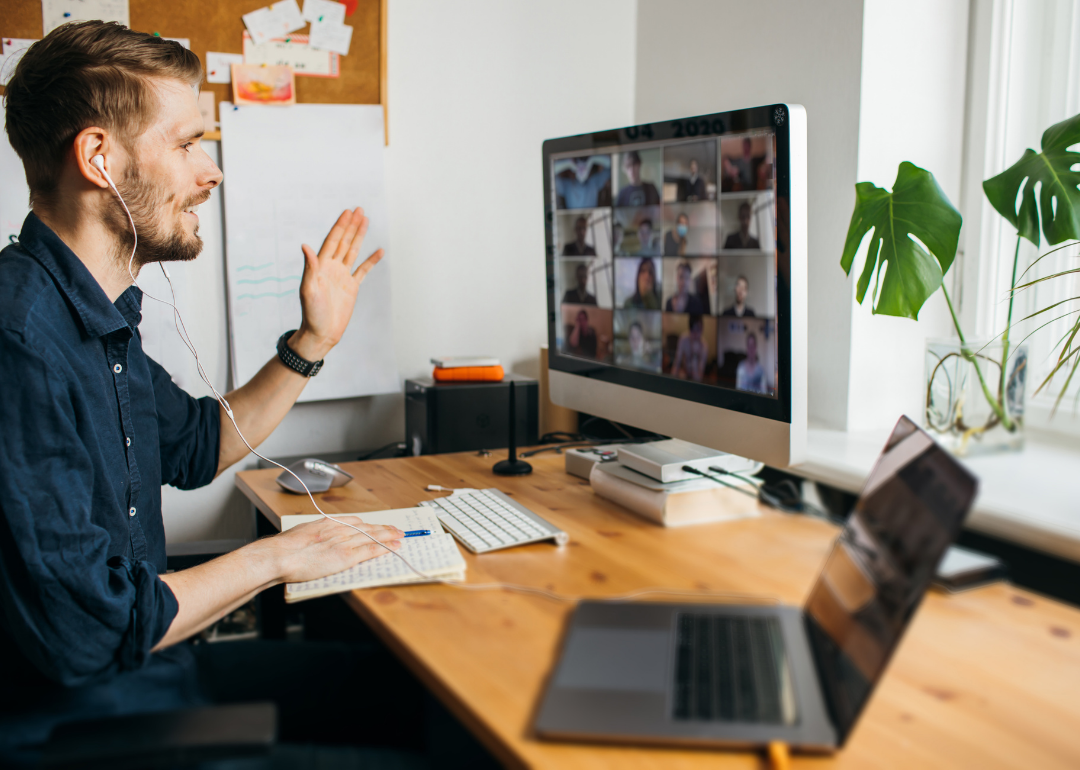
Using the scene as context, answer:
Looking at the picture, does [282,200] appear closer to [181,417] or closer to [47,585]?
[181,417]

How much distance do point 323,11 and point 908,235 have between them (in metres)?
1.39

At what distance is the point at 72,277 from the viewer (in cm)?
104

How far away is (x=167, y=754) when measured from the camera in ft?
2.25

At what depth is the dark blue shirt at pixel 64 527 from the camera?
85 cm

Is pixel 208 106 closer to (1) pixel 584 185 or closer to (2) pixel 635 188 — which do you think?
(1) pixel 584 185

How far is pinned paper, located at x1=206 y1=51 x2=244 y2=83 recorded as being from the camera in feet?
5.99

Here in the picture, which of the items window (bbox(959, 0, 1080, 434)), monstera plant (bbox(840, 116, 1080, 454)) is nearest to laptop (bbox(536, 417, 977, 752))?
monstera plant (bbox(840, 116, 1080, 454))

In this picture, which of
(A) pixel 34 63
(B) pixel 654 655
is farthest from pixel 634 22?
(B) pixel 654 655

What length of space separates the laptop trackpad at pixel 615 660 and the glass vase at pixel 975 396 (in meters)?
0.74

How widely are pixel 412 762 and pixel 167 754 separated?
29 cm

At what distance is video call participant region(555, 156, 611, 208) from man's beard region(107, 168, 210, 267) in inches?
26.0

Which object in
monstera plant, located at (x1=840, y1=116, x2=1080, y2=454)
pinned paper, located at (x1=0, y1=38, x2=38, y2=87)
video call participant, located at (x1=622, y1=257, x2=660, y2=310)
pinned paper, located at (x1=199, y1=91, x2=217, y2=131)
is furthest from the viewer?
pinned paper, located at (x1=199, y1=91, x2=217, y2=131)

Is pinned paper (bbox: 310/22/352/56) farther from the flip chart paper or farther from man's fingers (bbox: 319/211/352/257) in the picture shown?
man's fingers (bbox: 319/211/352/257)

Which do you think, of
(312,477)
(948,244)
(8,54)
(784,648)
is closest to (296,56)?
(8,54)
